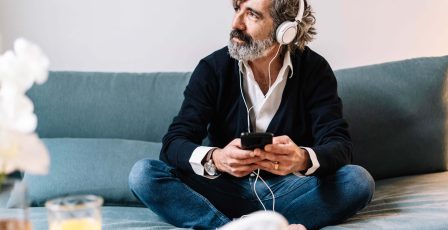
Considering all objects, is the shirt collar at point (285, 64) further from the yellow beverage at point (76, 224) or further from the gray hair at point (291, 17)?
the yellow beverage at point (76, 224)

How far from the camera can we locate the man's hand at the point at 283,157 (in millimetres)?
1495

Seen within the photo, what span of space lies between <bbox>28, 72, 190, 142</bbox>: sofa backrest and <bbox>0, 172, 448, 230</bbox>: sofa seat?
1.07 ft

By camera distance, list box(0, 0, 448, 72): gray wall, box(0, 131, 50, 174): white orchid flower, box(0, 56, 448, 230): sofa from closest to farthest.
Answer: box(0, 131, 50, 174): white orchid flower
box(0, 56, 448, 230): sofa
box(0, 0, 448, 72): gray wall

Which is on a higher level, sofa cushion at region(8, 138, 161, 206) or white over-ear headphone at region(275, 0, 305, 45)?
white over-ear headphone at region(275, 0, 305, 45)

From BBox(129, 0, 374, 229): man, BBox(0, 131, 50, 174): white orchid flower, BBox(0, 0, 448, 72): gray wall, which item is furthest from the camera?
BBox(0, 0, 448, 72): gray wall

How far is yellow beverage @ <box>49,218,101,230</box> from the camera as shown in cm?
79

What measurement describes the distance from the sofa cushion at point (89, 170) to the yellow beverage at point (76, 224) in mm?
979

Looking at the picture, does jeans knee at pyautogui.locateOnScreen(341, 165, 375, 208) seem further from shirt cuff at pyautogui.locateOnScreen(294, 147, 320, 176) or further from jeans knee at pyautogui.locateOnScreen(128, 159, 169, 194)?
jeans knee at pyautogui.locateOnScreen(128, 159, 169, 194)

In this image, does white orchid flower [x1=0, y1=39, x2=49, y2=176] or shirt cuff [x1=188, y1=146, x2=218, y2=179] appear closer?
white orchid flower [x1=0, y1=39, x2=49, y2=176]

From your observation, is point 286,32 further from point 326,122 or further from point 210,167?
point 210,167

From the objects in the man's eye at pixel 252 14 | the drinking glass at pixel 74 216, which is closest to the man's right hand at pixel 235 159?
the man's eye at pixel 252 14

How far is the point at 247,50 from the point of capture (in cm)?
176

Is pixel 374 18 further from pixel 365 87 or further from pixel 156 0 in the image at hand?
pixel 156 0

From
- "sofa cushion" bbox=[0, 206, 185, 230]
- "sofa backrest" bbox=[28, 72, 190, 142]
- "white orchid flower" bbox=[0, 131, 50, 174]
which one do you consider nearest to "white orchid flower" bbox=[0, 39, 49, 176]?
"white orchid flower" bbox=[0, 131, 50, 174]
